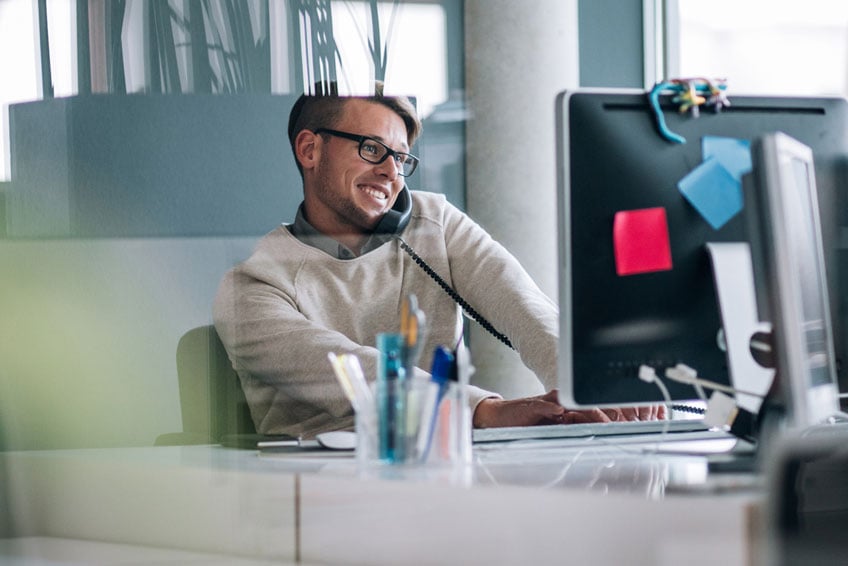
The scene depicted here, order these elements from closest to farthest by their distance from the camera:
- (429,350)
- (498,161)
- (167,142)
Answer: (429,350) < (167,142) < (498,161)

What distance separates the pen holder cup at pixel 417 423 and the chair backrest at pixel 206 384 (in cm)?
72

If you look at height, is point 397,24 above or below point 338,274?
above

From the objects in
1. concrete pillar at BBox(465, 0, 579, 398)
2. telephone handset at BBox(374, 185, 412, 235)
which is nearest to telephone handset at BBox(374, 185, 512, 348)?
telephone handset at BBox(374, 185, 412, 235)

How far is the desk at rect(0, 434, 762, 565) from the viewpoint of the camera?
94cm

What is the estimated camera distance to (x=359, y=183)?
243cm

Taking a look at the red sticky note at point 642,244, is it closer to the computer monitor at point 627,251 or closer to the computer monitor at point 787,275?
the computer monitor at point 627,251

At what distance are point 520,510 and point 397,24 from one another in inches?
75.0

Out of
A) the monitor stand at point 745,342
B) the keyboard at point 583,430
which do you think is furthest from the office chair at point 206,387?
the monitor stand at point 745,342

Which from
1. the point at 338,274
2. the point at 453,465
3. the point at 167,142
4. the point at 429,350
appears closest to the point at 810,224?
the point at 453,465

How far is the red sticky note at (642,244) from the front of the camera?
4.40 ft

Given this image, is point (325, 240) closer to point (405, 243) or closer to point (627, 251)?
point (405, 243)

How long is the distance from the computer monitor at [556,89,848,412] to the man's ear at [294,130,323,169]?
1.16m

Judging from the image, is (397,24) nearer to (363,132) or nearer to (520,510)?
(363,132)

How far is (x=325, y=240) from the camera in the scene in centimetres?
234
